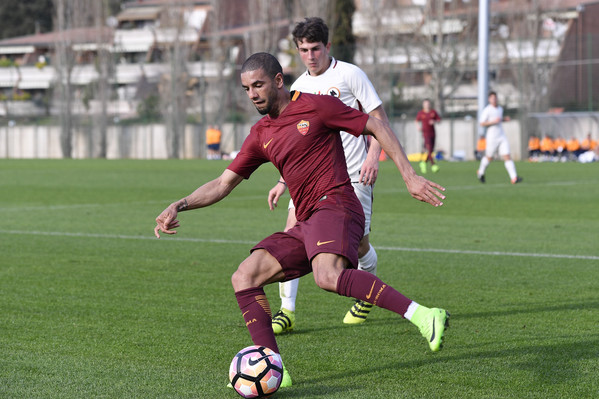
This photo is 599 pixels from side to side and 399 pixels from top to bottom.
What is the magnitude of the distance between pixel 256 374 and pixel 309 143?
1.25 metres

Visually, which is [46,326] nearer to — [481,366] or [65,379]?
[65,379]

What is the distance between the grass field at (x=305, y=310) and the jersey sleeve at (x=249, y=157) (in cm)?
111

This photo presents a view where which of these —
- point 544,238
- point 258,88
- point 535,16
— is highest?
point 535,16

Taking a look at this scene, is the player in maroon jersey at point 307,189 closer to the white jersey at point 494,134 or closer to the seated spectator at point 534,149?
the white jersey at point 494,134

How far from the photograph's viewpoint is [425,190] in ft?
15.5

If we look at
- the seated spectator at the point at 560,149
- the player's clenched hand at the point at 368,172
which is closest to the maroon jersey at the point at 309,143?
the player's clenched hand at the point at 368,172

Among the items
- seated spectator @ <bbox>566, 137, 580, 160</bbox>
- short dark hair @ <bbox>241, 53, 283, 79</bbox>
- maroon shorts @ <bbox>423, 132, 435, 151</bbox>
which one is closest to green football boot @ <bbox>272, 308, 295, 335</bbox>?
short dark hair @ <bbox>241, 53, 283, 79</bbox>

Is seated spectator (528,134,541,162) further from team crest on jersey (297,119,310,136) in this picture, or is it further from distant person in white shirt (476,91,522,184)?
team crest on jersey (297,119,310,136)

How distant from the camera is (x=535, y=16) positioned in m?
47.3

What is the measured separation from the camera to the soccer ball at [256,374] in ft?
15.1

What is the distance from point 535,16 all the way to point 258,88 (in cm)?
4498

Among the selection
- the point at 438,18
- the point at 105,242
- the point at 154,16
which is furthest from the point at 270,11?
the point at 105,242

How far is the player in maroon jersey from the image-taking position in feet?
15.8

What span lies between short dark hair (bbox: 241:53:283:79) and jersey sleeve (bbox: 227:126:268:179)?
41cm
